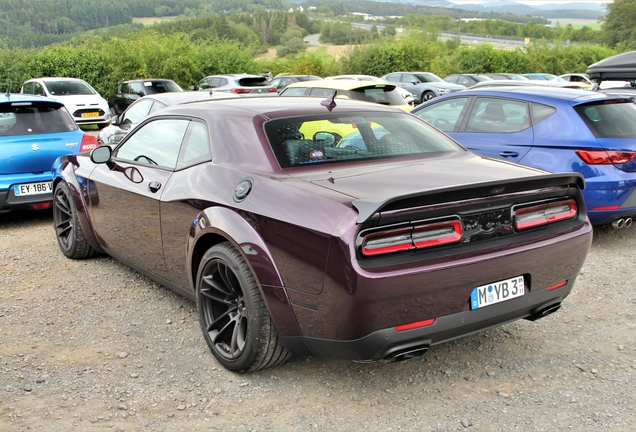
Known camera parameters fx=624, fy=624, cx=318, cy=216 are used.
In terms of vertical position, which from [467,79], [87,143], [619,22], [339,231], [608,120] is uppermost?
[339,231]

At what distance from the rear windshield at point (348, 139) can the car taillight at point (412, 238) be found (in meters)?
0.87

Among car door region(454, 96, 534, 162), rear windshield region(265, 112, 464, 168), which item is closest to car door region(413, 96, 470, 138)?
car door region(454, 96, 534, 162)

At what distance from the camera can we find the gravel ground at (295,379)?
3043 mm


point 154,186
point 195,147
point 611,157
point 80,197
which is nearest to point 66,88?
point 80,197

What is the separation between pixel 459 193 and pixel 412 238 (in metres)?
0.33

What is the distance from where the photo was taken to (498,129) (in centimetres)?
654

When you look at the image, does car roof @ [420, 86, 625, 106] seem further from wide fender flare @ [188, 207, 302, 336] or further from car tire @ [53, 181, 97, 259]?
car tire @ [53, 181, 97, 259]

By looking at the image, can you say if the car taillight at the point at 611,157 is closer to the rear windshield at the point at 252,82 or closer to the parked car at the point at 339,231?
the parked car at the point at 339,231

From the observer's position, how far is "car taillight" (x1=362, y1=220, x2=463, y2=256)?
2.79 metres

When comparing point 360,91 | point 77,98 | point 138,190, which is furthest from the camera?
point 77,98

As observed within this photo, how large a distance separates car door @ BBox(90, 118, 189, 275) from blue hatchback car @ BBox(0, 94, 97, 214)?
214 cm

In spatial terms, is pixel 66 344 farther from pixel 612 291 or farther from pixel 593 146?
pixel 593 146

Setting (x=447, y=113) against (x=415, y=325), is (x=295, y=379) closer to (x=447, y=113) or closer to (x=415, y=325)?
(x=415, y=325)

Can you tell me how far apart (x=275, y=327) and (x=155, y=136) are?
1965 millimetres
